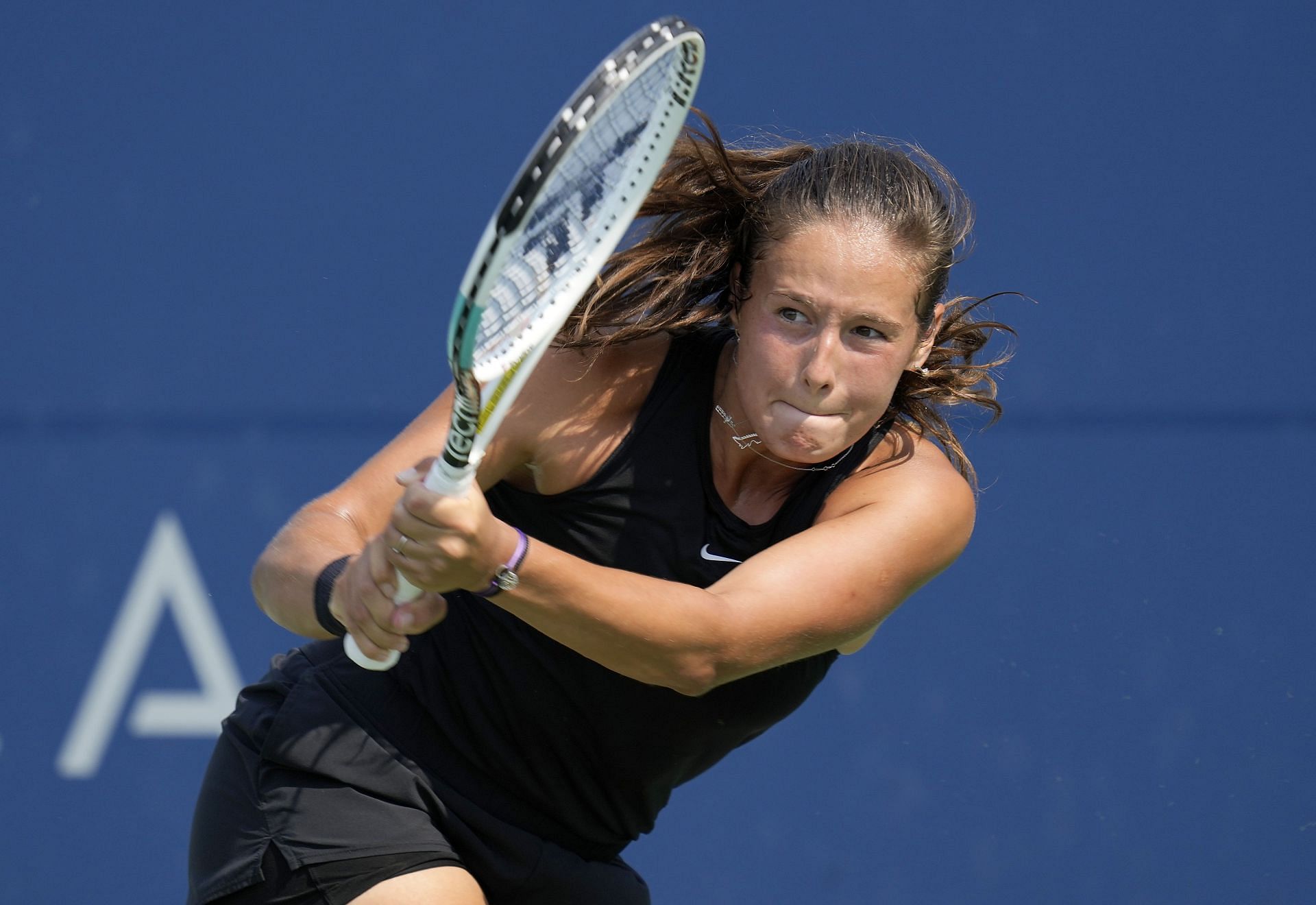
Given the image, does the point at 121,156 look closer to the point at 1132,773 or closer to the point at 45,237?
the point at 45,237

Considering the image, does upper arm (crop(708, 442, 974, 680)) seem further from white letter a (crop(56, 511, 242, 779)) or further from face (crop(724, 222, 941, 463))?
white letter a (crop(56, 511, 242, 779))

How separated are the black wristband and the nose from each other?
536 mm

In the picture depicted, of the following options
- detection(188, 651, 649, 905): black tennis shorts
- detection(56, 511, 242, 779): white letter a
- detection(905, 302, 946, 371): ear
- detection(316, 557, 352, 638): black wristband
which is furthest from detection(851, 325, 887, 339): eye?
detection(56, 511, 242, 779): white letter a

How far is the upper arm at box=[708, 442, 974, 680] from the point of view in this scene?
4.94ft

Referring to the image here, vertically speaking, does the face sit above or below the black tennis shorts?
above

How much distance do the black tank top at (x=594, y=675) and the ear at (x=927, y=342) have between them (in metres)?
0.09

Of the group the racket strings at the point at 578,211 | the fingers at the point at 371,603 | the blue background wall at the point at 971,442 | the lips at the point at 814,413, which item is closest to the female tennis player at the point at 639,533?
the lips at the point at 814,413

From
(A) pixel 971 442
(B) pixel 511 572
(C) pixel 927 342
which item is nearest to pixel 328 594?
(B) pixel 511 572

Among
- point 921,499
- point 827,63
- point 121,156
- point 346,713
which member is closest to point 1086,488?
point 827,63

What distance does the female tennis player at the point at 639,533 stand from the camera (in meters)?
1.63

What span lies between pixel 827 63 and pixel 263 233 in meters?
1.28

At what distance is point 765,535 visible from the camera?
1735mm

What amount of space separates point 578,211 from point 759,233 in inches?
13.0

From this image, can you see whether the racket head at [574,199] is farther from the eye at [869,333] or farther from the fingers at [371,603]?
the eye at [869,333]
